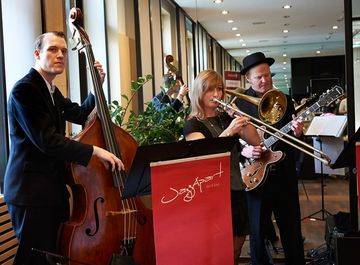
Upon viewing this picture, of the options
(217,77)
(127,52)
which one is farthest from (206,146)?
(127,52)

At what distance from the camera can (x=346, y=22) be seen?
3.74 metres

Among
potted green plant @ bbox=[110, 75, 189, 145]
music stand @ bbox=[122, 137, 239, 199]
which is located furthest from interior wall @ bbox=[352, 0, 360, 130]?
music stand @ bbox=[122, 137, 239, 199]

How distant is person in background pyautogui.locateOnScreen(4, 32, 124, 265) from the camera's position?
1.89 metres

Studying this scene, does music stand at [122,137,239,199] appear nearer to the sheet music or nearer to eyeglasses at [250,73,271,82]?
eyeglasses at [250,73,271,82]

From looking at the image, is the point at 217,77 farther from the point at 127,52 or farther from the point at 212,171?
the point at 127,52

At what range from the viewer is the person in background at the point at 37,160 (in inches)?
74.4

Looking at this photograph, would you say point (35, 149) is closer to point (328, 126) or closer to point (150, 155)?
point (150, 155)

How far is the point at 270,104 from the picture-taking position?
9.86ft

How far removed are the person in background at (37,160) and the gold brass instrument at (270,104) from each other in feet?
4.28

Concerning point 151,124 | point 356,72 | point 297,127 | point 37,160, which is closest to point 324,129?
point 356,72

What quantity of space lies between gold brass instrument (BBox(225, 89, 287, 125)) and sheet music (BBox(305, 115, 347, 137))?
2137 millimetres

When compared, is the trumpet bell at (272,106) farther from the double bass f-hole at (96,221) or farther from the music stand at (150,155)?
the double bass f-hole at (96,221)

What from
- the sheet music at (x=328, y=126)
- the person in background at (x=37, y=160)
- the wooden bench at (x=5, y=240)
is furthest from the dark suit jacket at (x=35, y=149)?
the sheet music at (x=328, y=126)

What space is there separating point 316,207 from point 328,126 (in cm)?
110
